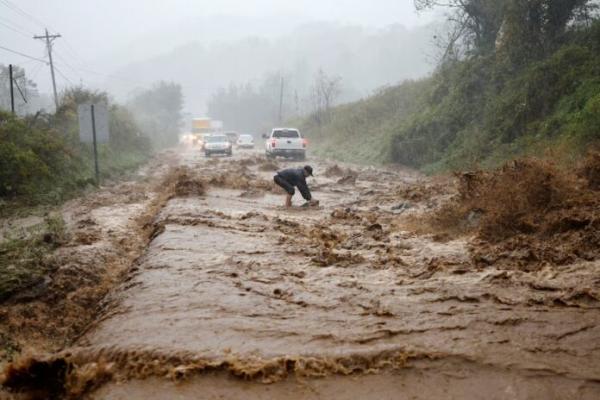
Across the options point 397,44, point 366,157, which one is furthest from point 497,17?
point 397,44

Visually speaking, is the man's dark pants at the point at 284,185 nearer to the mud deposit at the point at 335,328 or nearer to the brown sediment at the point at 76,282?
the brown sediment at the point at 76,282

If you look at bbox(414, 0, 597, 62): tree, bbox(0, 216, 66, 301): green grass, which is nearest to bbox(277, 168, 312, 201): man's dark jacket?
bbox(0, 216, 66, 301): green grass

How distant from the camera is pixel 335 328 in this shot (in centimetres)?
484

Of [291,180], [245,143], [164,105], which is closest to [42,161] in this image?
[291,180]

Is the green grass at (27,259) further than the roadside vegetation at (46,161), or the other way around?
the roadside vegetation at (46,161)

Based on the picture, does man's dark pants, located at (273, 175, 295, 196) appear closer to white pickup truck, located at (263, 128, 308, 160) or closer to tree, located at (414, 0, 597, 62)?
tree, located at (414, 0, 597, 62)

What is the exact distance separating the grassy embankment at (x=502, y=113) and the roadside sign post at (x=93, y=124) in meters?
12.1

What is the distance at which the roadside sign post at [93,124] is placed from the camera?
61.8ft

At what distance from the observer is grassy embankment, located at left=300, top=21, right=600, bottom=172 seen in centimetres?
1402

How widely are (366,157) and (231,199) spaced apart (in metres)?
16.5

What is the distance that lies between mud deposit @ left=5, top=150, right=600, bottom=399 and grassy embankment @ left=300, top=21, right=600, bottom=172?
5129 millimetres

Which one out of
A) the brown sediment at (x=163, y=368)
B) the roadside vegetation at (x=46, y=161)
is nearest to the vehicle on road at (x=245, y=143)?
the roadside vegetation at (x=46, y=161)

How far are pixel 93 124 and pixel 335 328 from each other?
16484mm

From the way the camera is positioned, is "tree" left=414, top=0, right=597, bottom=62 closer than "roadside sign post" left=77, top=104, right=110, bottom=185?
Yes
